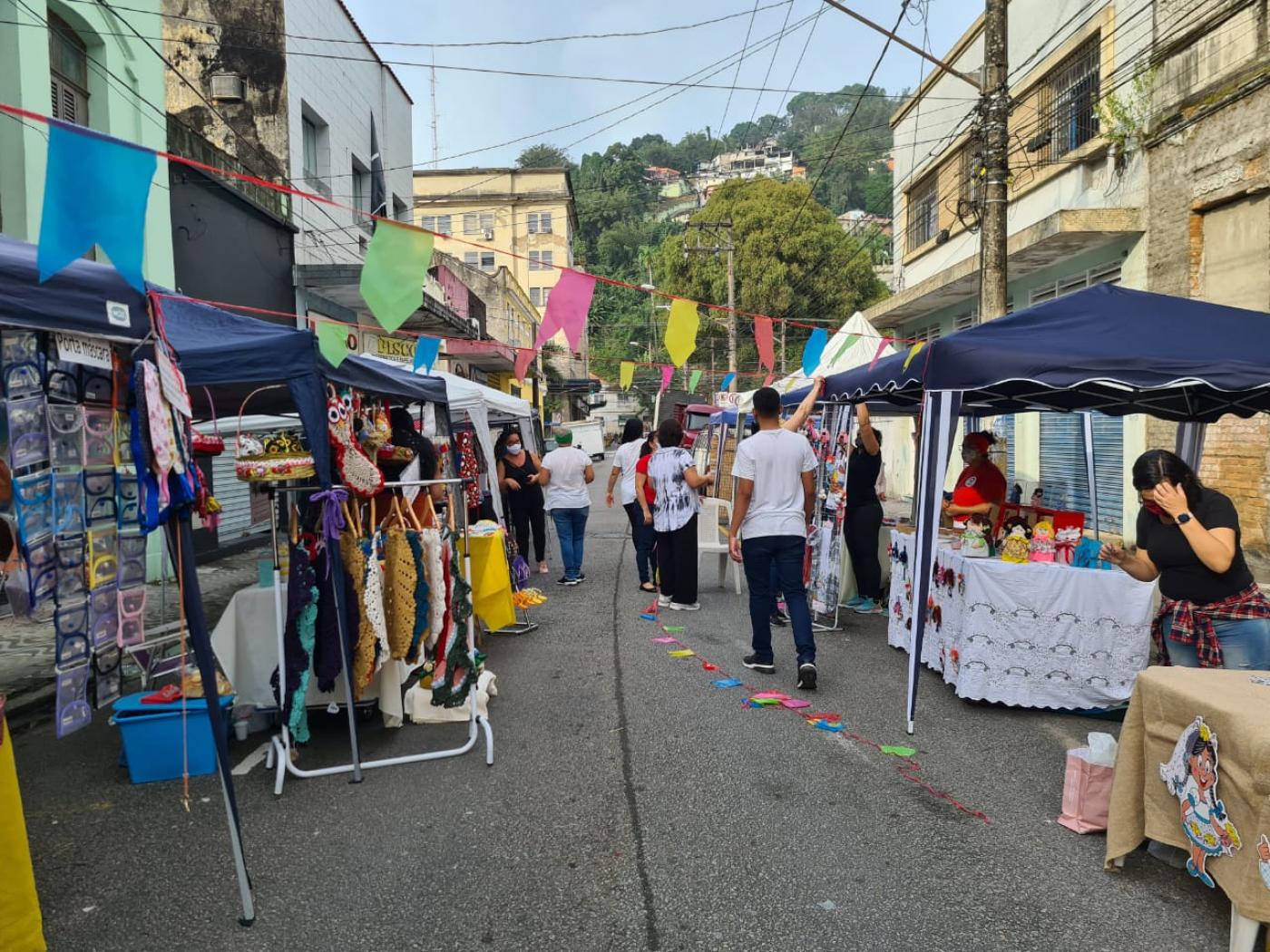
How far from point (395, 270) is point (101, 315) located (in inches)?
82.4

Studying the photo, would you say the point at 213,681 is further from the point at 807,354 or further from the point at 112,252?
the point at 807,354

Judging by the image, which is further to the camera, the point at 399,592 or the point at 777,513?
the point at 777,513

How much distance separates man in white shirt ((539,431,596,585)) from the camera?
9648 millimetres

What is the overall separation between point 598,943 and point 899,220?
20.3 meters

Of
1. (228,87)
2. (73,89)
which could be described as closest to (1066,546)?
(73,89)

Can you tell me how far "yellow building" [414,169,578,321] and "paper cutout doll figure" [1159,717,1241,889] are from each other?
5443 centimetres

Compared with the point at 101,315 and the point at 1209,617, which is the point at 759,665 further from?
the point at 101,315

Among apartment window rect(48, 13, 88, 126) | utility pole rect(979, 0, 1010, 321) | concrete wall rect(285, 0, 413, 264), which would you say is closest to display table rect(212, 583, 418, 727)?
apartment window rect(48, 13, 88, 126)

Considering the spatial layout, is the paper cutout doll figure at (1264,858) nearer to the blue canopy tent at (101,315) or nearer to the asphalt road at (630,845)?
the asphalt road at (630,845)

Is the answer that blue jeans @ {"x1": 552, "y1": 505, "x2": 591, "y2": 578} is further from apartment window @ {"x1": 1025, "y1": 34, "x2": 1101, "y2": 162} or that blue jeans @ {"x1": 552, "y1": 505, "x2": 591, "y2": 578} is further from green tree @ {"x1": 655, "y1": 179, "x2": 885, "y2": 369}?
green tree @ {"x1": 655, "y1": 179, "x2": 885, "y2": 369}

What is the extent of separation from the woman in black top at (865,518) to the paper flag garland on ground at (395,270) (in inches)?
168

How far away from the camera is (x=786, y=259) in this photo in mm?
35188

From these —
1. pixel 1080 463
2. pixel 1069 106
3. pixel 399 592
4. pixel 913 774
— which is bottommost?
pixel 913 774

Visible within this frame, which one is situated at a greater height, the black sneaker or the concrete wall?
the concrete wall
